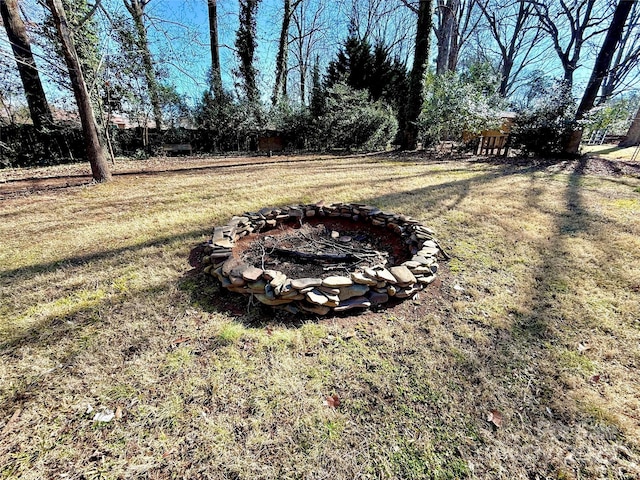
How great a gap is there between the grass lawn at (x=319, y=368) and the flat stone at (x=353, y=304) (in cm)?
8

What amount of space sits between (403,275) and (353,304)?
0.47 metres

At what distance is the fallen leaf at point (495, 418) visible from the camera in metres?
1.32

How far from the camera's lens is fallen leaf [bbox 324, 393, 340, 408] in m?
1.40

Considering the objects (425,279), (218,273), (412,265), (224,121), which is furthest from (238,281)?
(224,121)

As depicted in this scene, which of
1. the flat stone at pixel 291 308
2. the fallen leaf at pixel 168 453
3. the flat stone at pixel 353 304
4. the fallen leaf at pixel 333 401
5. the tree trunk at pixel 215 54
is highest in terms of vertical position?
the tree trunk at pixel 215 54

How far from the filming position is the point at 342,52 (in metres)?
13.4

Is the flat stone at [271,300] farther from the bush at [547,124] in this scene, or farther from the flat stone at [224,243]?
the bush at [547,124]

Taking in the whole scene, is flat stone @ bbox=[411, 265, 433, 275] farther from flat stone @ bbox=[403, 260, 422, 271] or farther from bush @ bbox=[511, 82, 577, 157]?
bush @ bbox=[511, 82, 577, 157]

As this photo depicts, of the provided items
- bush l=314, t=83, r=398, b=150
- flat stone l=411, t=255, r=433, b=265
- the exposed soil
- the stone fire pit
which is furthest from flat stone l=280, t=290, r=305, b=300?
bush l=314, t=83, r=398, b=150

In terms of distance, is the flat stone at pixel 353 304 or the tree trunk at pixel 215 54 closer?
the flat stone at pixel 353 304

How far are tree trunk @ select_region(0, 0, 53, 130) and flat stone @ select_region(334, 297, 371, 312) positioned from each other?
981cm

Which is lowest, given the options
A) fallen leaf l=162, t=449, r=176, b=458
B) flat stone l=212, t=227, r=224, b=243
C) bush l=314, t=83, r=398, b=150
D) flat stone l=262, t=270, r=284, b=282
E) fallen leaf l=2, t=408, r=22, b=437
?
fallen leaf l=162, t=449, r=176, b=458

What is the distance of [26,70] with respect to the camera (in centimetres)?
750

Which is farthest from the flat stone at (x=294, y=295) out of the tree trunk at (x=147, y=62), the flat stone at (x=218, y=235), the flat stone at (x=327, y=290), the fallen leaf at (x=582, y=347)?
the tree trunk at (x=147, y=62)
